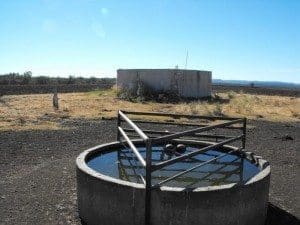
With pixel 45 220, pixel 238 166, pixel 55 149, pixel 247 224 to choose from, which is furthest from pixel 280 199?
pixel 55 149

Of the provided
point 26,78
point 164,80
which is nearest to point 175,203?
point 164,80

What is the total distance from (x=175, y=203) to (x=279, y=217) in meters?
2.23

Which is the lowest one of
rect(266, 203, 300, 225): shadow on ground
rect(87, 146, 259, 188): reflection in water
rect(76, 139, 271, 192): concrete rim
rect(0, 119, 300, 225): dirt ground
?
rect(266, 203, 300, 225): shadow on ground

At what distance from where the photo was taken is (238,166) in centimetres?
711

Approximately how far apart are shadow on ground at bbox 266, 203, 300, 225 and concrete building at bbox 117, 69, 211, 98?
20.9m

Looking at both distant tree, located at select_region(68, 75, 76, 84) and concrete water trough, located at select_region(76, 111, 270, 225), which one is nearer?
concrete water trough, located at select_region(76, 111, 270, 225)

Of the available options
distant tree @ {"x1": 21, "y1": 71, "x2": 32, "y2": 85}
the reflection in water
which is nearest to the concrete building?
the reflection in water

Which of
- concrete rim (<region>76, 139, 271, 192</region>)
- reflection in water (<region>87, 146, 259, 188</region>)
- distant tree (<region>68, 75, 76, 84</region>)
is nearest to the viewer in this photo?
concrete rim (<region>76, 139, 271, 192</region>)

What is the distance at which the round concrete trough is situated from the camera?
16.0 ft

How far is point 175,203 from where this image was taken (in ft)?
15.9

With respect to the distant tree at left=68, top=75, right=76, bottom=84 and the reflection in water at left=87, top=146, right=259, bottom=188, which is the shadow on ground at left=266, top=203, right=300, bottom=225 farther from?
the distant tree at left=68, top=75, right=76, bottom=84

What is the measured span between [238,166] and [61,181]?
10.4ft

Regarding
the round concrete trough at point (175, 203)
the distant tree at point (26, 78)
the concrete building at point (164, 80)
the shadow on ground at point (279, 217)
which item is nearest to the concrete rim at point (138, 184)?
the round concrete trough at point (175, 203)

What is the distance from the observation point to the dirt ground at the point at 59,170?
629 cm
